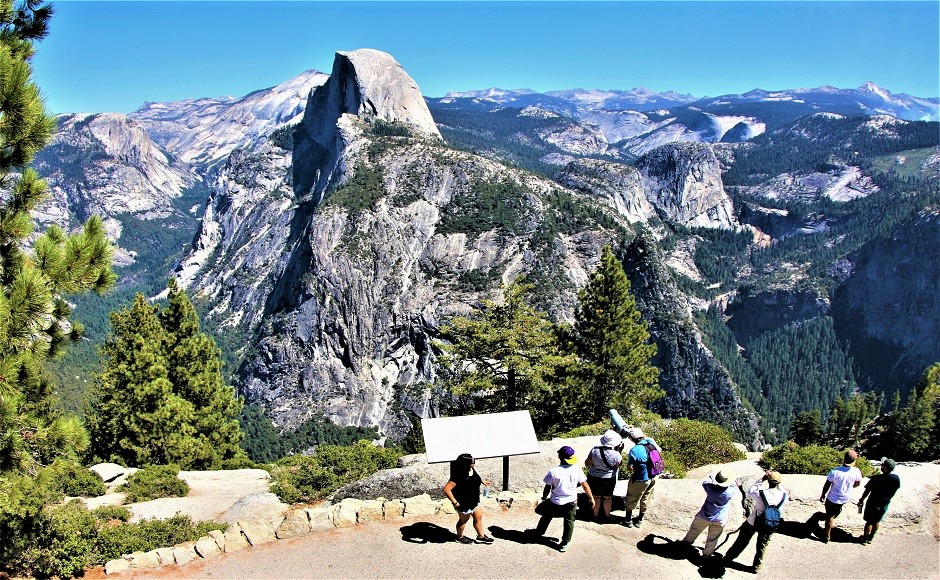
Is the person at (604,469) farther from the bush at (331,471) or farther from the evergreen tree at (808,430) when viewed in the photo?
the evergreen tree at (808,430)

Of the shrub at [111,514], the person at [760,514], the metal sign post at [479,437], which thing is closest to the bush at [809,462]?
the person at [760,514]

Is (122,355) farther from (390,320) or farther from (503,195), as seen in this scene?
(503,195)

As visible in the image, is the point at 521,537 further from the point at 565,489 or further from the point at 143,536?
the point at 143,536

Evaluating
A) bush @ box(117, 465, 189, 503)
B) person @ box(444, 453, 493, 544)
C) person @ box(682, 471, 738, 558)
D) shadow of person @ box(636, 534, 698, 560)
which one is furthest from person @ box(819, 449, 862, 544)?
bush @ box(117, 465, 189, 503)

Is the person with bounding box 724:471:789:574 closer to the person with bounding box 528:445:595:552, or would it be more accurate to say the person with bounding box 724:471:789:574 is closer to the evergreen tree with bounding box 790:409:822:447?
the person with bounding box 528:445:595:552

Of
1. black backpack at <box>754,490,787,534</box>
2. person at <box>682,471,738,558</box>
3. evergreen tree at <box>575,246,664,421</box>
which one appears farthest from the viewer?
evergreen tree at <box>575,246,664,421</box>

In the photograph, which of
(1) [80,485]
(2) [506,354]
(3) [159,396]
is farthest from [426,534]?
(3) [159,396]
